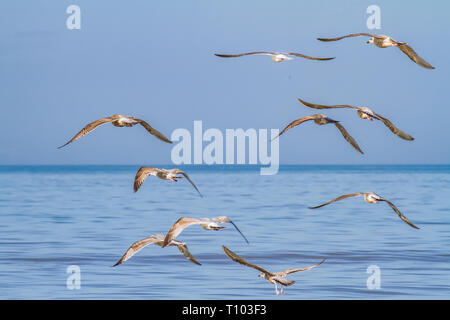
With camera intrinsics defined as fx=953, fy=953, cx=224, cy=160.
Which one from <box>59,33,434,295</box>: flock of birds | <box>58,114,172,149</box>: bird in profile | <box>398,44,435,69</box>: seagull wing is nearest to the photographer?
<box>59,33,434,295</box>: flock of birds

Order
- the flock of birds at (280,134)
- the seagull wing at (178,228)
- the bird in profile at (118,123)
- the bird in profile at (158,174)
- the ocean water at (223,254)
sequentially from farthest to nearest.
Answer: the ocean water at (223,254) → the bird in profile at (118,123) → the bird in profile at (158,174) → the flock of birds at (280,134) → the seagull wing at (178,228)

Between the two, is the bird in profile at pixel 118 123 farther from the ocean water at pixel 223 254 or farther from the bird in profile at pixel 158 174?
the ocean water at pixel 223 254

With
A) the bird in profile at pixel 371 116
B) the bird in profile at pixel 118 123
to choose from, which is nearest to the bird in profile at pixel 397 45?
the bird in profile at pixel 371 116

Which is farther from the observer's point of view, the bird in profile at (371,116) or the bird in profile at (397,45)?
the bird in profile at (397,45)

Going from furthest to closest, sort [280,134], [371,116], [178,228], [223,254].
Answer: [223,254] → [371,116] → [280,134] → [178,228]

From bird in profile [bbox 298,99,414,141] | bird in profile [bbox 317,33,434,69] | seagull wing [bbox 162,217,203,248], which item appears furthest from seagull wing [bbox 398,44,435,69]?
seagull wing [bbox 162,217,203,248]

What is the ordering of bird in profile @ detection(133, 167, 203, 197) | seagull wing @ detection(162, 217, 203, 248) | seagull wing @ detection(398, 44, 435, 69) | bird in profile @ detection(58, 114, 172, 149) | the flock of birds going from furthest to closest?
1. seagull wing @ detection(398, 44, 435, 69)
2. bird in profile @ detection(58, 114, 172, 149)
3. bird in profile @ detection(133, 167, 203, 197)
4. the flock of birds
5. seagull wing @ detection(162, 217, 203, 248)

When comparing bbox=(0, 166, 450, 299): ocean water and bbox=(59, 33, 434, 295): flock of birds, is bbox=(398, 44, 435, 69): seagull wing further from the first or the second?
bbox=(0, 166, 450, 299): ocean water

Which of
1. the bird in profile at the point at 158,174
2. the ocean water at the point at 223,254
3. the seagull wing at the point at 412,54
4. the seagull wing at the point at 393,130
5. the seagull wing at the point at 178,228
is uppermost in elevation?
the seagull wing at the point at 412,54

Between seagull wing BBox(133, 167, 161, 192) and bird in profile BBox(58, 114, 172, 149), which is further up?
bird in profile BBox(58, 114, 172, 149)

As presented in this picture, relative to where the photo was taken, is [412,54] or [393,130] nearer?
[393,130]

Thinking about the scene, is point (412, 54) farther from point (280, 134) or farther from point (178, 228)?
point (178, 228)

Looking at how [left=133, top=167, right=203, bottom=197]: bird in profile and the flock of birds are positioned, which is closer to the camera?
the flock of birds

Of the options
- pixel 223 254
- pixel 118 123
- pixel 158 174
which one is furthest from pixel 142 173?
pixel 223 254
